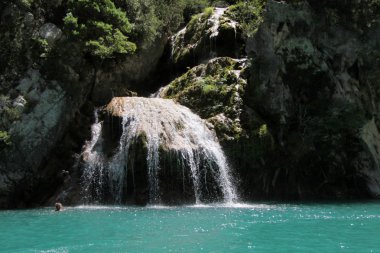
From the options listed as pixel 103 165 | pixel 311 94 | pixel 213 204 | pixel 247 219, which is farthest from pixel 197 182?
pixel 311 94

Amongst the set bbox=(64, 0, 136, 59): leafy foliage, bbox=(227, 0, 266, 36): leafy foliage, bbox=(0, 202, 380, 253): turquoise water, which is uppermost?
bbox=(227, 0, 266, 36): leafy foliage

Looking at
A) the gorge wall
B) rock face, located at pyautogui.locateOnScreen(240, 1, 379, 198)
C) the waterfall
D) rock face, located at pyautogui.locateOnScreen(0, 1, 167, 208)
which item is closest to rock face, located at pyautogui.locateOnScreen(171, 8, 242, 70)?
the gorge wall

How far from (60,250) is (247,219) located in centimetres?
573

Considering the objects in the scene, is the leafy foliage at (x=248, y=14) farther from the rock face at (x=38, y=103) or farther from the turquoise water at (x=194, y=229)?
the turquoise water at (x=194, y=229)

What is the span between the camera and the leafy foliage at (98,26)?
21.4 meters

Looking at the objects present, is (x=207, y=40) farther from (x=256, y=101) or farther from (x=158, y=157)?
(x=158, y=157)

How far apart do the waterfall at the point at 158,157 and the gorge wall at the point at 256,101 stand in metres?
0.70

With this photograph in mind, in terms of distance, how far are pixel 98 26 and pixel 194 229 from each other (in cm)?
1178

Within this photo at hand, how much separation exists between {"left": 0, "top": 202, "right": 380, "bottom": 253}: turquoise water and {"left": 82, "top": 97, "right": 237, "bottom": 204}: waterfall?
1745 millimetres

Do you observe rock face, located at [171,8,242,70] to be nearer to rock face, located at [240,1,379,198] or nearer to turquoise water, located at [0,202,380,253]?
rock face, located at [240,1,379,198]

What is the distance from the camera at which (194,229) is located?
12.6 metres

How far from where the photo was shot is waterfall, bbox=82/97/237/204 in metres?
19.1

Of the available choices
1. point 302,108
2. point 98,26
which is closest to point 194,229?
point 302,108

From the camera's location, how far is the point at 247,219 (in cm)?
1430
